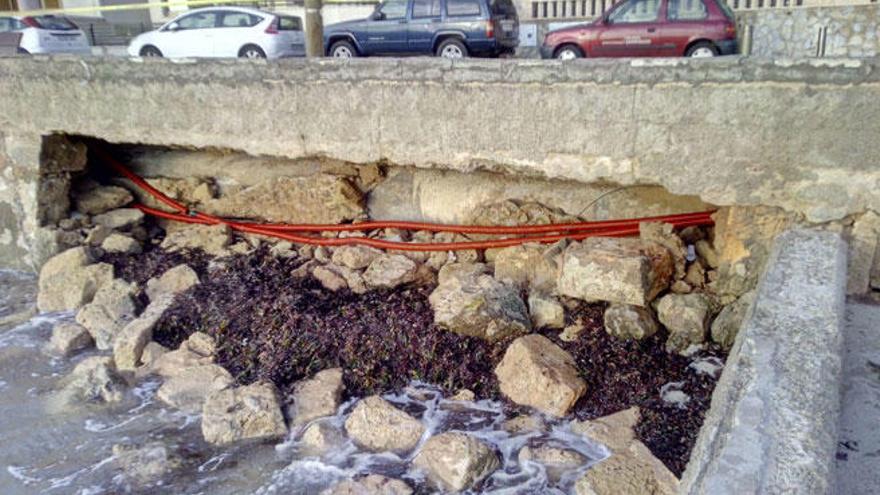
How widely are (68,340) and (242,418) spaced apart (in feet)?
5.55

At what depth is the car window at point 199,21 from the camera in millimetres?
11280

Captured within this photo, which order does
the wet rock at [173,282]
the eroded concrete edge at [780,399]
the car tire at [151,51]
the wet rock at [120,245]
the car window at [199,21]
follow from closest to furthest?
the eroded concrete edge at [780,399] → the wet rock at [173,282] → the wet rock at [120,245] → the car window at [199,21] → the car tire at [151,51]

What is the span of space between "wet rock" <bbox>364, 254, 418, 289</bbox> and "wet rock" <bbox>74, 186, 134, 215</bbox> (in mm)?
2393

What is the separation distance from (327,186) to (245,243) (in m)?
0.83

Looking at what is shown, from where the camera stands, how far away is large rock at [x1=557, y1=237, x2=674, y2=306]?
12.3 feet

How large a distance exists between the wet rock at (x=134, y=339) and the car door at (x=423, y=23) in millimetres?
6738

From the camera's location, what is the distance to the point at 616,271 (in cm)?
377

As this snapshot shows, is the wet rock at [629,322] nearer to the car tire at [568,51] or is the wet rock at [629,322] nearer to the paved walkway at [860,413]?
the paved walkway at [860,413]

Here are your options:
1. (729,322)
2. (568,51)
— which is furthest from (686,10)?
(729,322)

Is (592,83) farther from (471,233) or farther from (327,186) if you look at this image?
(327,186)

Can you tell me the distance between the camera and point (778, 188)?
11.4ft

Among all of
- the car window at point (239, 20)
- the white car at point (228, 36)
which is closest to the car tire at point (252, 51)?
the white car at point (228, 36)

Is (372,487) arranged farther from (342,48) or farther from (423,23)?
(342,48)

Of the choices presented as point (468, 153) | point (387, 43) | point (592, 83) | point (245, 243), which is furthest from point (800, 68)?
point (387, 43)
